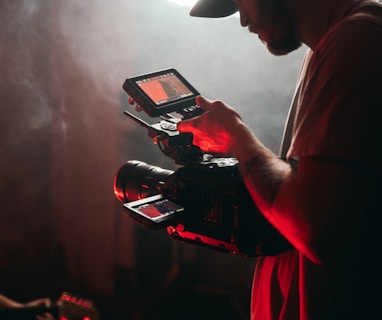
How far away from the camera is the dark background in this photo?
263cm

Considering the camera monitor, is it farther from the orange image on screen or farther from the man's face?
the man's face

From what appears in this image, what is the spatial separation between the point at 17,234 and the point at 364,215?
2.67 meters

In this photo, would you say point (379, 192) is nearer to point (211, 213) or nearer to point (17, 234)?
point (211, 213)

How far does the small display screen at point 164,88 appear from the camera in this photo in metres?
1.03

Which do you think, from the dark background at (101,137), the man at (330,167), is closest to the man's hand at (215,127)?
the man at (330,167)

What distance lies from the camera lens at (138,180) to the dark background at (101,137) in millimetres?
1554

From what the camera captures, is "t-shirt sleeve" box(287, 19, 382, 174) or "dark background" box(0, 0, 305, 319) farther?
"dark background" box(0, 0, 305, 319)

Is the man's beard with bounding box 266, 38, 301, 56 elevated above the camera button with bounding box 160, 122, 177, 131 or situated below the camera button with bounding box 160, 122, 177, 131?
above

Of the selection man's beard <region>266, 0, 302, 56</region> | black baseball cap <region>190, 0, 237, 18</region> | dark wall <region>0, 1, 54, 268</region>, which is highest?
black baseball cap <region>190, 0, 237, 18</region>

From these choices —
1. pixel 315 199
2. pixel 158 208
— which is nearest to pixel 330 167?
pixel 315 199

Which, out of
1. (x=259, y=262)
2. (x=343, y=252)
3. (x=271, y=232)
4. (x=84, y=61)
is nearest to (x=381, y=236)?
(x=343, y=252)

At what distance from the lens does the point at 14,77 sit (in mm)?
2619

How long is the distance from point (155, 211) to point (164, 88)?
35 centimetres

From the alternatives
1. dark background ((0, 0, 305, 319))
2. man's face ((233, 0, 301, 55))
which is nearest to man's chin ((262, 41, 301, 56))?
man's face ((233, 0, 301, 55))
